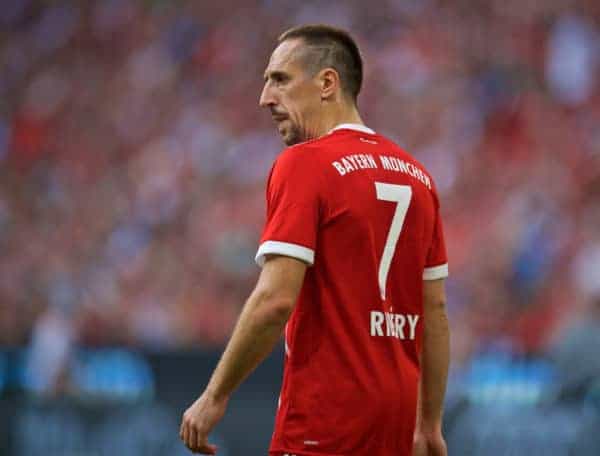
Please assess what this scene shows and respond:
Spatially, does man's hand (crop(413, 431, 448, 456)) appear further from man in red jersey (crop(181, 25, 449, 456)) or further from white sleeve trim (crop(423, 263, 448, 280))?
white sleeve trim (crop(423, 263, 448, 280))

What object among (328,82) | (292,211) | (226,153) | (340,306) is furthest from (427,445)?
(226,153)

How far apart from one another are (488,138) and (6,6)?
289 inches

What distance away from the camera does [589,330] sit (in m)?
7.18

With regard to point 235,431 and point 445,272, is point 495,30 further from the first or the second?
point 445,272

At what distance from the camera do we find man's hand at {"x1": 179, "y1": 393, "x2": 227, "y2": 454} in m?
3.29

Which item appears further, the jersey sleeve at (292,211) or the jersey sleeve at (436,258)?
the jersey sleeve at (436,258)

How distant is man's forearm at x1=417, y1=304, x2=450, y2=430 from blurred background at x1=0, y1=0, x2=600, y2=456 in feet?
11.6

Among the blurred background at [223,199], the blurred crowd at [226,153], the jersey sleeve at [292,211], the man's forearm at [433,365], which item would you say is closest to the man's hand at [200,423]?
the jersey sleeve at [292,211]

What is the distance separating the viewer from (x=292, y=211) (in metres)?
3.43

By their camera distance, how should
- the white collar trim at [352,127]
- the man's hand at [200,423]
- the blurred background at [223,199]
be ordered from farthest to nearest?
the blurred background at [223,199] < the white collar trim at [352,127] < the man's hand at [200,423]

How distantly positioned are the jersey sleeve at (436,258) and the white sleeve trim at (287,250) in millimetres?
578

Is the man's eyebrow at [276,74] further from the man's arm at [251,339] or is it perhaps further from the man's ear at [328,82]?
the man's arm at [251,339]

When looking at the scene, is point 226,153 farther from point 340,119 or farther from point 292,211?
point 292,211

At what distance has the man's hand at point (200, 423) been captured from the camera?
10.8ft
